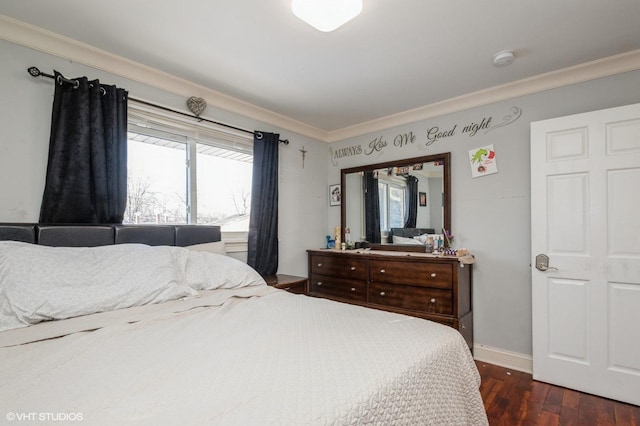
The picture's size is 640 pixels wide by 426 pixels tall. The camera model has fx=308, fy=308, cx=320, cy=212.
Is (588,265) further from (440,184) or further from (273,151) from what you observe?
(273,151)

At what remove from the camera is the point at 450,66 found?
92.7 inches

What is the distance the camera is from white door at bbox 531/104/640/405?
2074 millimetres

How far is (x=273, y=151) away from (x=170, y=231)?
135 cm

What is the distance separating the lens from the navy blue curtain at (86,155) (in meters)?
1.95

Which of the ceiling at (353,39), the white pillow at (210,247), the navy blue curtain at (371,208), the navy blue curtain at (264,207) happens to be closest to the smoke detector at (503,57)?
the ceiling at (353,39)

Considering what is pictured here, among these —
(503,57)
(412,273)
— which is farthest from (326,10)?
(412,273)

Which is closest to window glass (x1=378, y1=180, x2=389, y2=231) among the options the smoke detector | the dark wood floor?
the smoke detector

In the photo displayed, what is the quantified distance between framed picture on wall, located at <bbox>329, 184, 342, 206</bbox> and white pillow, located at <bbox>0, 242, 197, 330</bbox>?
7.92 feet

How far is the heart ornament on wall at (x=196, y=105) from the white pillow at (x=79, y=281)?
1362 millimetres

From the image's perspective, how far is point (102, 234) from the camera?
2.01 meters

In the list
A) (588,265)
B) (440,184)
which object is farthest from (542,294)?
(440,184)

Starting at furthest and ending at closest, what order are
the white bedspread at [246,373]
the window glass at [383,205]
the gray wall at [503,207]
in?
the window glass at [383,205], the gray wall at [503,207], the white bedspread at [246,373]

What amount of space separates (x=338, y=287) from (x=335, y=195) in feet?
3.96

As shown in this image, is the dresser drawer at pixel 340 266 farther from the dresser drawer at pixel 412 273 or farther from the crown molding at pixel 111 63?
the crown molding at pixel 111 63
